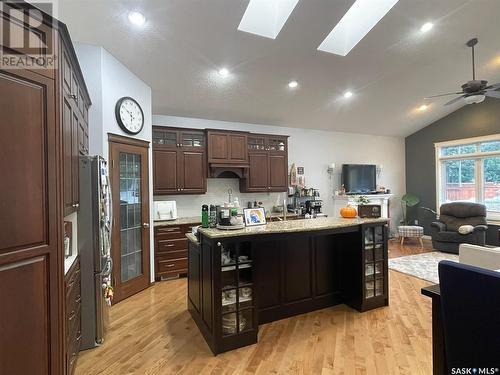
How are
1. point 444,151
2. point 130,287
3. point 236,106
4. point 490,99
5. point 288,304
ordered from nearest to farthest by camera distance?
point 288,304 < point 130,287 < point 236,106 < point 490,99 < point 444,151

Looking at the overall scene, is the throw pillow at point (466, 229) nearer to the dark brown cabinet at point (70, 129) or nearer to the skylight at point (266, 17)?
the skylight at point (266, 17)

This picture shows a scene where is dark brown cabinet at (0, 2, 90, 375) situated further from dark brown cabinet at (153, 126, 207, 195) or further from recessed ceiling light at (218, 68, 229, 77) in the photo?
dark brown cabinet at (153, 126, 207, 195)

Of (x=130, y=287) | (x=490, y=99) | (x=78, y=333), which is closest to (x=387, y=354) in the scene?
(x=78, y=333)

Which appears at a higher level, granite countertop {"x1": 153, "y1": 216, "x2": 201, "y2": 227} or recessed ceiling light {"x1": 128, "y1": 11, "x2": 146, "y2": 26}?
recessed ceiling light {"x1": 128, "y1": 11, "x2": 146, "y2": 26}

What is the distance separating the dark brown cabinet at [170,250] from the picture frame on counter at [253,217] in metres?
1.85

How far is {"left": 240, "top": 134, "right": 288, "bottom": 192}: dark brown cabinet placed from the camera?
522 centimetres

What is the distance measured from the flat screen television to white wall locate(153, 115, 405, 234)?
232 mm

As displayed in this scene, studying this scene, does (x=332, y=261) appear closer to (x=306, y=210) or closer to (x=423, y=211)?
(x=306, y=210)

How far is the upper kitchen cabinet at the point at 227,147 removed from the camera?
187 inches

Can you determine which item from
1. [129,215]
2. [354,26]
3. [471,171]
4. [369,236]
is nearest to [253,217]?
[369,236]

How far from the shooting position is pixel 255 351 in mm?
2330

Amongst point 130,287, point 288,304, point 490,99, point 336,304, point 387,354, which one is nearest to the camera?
point 387,354

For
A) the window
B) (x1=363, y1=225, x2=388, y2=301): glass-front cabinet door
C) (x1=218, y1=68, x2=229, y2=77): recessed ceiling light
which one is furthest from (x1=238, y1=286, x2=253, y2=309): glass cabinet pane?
the window

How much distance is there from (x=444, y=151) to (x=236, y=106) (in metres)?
5.69
